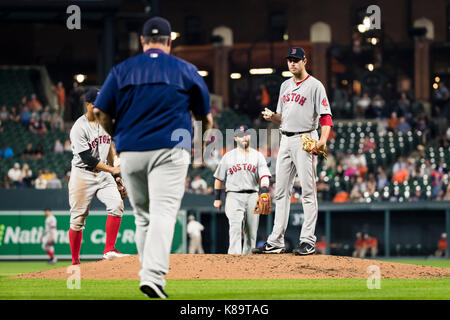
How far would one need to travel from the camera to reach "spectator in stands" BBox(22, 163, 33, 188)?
22016 mm

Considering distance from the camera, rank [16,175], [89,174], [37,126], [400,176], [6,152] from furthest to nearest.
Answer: [37,126] < [6,152] < [400,176] < [16,175] < [89,174]

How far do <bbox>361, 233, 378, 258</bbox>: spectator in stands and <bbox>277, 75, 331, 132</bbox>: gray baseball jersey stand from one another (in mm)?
11976

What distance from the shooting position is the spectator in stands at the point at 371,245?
2077cm

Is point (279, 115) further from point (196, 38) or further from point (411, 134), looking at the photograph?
point (196, 38)

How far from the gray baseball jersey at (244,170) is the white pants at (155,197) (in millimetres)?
5717

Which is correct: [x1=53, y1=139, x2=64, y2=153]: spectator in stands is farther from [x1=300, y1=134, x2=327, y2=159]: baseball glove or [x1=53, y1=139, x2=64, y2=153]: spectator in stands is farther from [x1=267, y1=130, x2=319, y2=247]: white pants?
[x1=300, y1=134, x2=327, y2=159]: baseball glove

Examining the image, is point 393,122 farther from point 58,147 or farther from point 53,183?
point 53,183

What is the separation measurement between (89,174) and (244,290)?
10.8ft

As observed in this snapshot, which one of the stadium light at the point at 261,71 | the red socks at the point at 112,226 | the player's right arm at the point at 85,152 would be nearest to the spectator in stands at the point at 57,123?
the stadium light at the point at 261,71

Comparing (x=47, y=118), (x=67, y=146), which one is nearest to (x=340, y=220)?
(x=67, y=146)

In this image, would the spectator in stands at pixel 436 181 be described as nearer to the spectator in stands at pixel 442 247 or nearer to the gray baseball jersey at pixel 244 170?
the spectator in stands at pixel 442 247

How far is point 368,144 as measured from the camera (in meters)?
25.0

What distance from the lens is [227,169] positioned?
40.5 feet

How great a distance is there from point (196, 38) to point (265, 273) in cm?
3205
